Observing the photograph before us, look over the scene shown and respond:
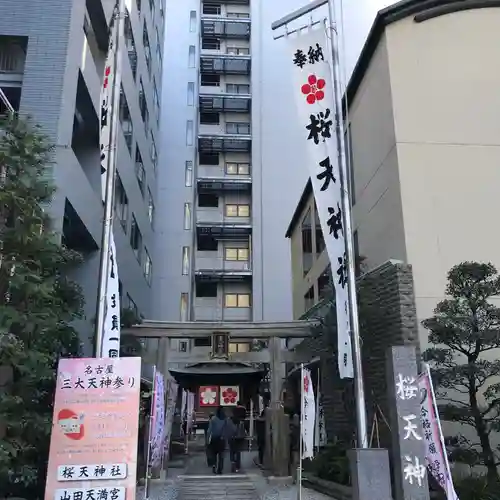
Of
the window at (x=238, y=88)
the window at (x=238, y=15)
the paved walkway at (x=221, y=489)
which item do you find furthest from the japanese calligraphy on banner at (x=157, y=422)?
the window at (x=238, y=15)

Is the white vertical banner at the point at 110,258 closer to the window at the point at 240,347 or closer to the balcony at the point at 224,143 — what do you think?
the window at the point at 240,347

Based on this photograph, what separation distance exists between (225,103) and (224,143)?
2930mm

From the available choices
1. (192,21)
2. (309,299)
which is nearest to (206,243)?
(309,299)

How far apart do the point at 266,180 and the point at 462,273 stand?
23450 millimetres

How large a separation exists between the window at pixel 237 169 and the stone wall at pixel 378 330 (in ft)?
67.8

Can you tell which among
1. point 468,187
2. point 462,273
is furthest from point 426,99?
point 462,273

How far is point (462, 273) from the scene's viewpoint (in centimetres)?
1009

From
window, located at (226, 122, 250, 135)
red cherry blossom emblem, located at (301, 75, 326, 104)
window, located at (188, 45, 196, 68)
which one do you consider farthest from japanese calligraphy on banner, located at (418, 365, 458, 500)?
window, located at (188, 45, 196, 68)

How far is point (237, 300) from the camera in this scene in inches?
1240

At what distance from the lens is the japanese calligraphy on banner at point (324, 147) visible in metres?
8.42

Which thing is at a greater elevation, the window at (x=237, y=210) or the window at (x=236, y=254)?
the window at (x=237, y=210)

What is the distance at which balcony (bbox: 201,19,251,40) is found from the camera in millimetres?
35741

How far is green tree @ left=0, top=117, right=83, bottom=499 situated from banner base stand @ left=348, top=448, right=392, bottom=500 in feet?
13.4

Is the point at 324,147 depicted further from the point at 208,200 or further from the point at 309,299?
the point at 208,200
